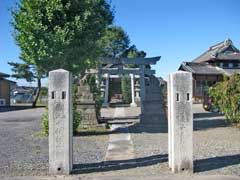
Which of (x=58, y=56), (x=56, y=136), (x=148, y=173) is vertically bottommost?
(x=148, y=173)

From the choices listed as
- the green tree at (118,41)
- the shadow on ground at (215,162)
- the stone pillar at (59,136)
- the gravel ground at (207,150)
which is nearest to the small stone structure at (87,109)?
the gravel ground at (207,150)

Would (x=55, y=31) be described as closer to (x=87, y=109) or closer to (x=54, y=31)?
(x=54, y=31)

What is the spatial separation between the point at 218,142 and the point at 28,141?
245 inches

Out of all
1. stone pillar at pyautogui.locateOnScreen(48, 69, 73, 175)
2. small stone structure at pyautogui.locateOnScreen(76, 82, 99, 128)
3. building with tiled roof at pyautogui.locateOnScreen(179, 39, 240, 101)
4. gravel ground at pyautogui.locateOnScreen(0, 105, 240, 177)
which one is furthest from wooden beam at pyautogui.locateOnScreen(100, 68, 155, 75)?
stone pillar at pyautogui.locateOnScreen(48, 69, 73, 175)

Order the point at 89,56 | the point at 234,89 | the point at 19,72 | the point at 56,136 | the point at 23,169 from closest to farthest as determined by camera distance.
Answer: the point at 56,136 < the point at 23,169 < the point at 89,56 < the point at 234,89 < the point at 19,72

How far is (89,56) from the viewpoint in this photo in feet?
40.4

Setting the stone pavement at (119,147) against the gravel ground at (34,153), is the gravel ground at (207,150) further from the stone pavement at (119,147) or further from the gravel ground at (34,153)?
the gravel ground at (34,153)

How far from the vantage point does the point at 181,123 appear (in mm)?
6094

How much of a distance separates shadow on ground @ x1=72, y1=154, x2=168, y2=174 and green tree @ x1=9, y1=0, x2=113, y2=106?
5.51 meters

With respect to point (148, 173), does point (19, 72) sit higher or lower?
higher

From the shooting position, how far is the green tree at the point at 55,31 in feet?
36.0

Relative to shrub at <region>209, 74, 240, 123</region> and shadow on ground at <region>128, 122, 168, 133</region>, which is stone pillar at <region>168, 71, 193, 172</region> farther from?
shrub at <region>209, 74, 240, 123</region>

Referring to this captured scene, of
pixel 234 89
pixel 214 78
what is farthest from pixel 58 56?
pixel 214 78

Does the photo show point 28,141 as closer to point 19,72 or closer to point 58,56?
point 58,56
